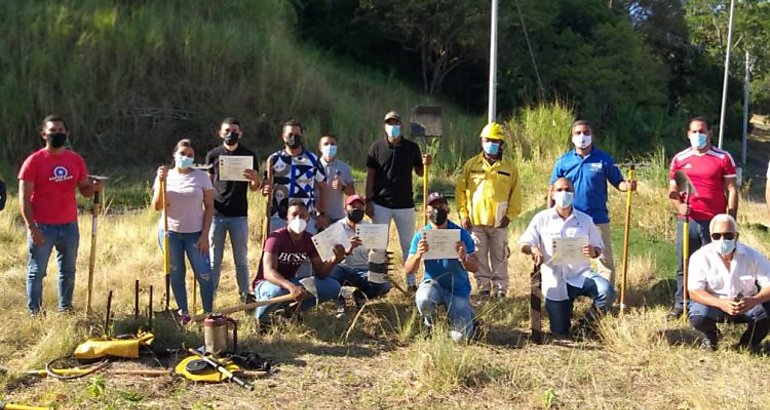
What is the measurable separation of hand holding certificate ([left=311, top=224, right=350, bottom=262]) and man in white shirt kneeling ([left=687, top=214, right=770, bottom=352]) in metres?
2.91

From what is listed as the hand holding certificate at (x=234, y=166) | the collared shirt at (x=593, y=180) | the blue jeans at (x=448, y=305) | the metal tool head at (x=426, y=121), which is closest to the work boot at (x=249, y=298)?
the hand holding certificate at (x=234, y=166)

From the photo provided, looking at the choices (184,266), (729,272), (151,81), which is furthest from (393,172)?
(151,81)

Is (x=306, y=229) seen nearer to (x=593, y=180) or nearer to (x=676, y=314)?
(x=593, y=180)

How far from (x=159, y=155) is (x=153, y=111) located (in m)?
1.11

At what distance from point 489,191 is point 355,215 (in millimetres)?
1428

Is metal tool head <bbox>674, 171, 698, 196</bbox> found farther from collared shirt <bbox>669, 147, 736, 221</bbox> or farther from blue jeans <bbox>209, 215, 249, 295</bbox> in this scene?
blue jeans <bbox>209, 215, 249, 295</bbox>

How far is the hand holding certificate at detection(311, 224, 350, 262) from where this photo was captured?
22.9 ft

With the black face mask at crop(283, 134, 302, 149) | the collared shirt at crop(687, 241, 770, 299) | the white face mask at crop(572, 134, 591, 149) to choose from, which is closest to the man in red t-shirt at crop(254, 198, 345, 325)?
the black face mask at crop(283, 134, 302, 149)

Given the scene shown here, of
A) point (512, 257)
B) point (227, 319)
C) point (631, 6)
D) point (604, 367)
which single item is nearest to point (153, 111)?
point (512, 257)

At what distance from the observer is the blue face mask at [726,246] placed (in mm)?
6312

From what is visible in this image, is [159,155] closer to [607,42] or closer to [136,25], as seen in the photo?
[136,25]

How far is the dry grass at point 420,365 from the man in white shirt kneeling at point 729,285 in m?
0.26

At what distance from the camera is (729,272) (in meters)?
6.41

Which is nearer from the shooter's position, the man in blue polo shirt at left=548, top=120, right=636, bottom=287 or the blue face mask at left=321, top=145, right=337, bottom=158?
the man in blue polo shirt at left=548, top=120, right=636, bottom=287
